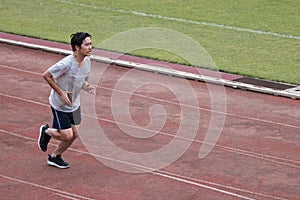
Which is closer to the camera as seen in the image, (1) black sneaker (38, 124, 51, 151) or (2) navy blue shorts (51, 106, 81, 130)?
(2) navy blue shorts (51, 106, 81, 130)

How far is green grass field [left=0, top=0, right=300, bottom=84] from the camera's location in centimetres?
1705

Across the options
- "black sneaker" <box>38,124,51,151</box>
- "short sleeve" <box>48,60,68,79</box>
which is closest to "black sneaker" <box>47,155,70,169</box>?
"black sneaker" <box>38,124,51,151</box>

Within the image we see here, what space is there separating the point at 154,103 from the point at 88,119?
1.46 metres

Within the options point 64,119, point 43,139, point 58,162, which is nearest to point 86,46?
point 64,119

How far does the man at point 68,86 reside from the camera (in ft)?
32.0

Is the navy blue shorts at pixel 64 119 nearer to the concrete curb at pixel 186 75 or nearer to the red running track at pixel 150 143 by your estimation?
the red running track at pixel 150 143

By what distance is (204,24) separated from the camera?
20391mm

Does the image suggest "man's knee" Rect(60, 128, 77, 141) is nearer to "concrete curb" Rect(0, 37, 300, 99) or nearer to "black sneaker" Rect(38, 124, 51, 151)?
"black sneaker" Rect(38, 124, 51, 151)

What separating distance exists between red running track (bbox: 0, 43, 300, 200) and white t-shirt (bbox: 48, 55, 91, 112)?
93cm

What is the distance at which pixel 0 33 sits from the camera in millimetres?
18797

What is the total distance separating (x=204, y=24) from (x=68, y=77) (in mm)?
10877

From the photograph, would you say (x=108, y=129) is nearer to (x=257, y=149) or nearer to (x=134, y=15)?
(x=257, y=149)

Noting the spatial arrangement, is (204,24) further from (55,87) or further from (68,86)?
(55,87)

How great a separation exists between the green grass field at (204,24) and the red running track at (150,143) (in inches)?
82.7
